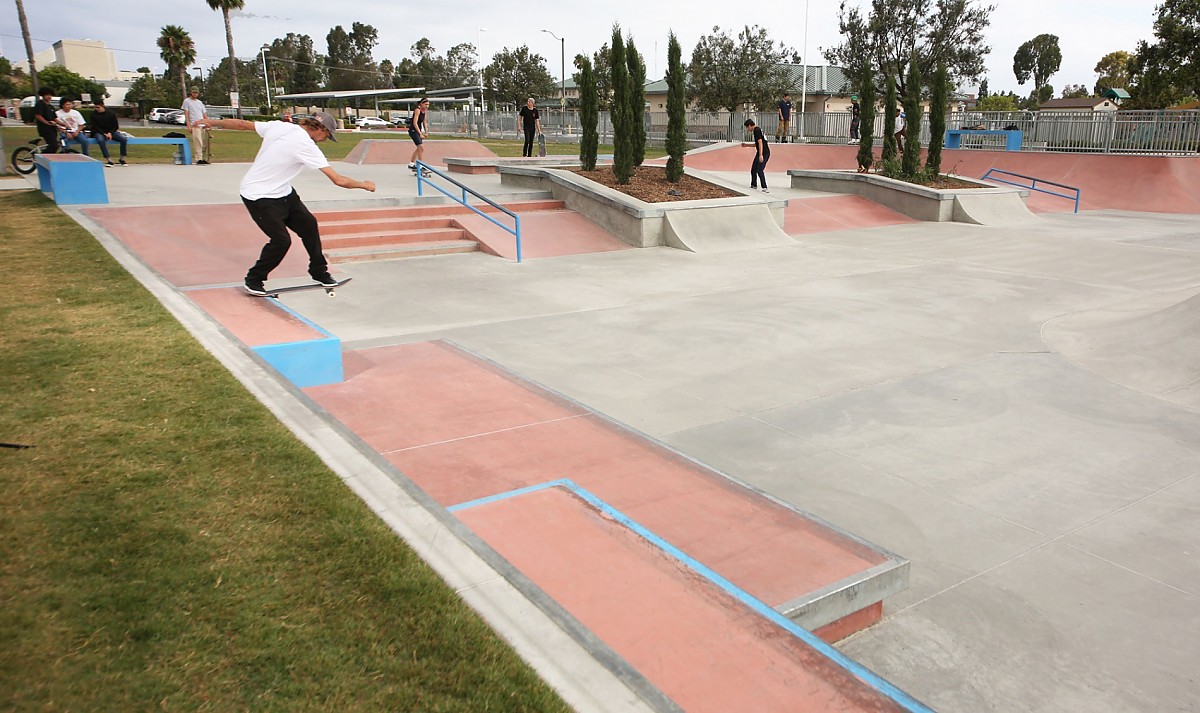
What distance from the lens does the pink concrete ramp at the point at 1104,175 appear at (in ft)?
72.9

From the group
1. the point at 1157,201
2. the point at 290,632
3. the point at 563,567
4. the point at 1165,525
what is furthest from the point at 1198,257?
the point at 290,632

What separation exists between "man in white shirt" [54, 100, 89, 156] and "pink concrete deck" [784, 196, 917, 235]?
53.9 ft

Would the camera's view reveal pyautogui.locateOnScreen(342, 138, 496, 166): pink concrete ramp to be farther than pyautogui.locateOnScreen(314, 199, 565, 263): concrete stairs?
Yes

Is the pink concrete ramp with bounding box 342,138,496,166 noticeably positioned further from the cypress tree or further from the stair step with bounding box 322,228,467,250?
the cypress tree

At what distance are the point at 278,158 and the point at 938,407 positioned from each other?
6.38 m

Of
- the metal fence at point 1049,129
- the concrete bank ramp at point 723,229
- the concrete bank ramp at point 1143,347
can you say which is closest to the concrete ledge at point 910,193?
the metal fence at point 1049,129

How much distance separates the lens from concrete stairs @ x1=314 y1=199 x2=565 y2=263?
13.0m

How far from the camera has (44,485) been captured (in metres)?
3.73

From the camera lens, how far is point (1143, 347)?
314 inches

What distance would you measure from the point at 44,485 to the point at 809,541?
3.69 meters

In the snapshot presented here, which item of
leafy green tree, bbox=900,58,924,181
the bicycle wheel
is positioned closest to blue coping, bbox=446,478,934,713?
leafy green tree, bbox=900,58,924,181

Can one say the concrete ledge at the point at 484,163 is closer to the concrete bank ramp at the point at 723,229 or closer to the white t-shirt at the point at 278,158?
the concrete bank ramp at the point at 723,229

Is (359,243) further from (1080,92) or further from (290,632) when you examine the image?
(1080,92)

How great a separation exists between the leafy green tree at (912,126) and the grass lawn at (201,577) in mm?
18471
